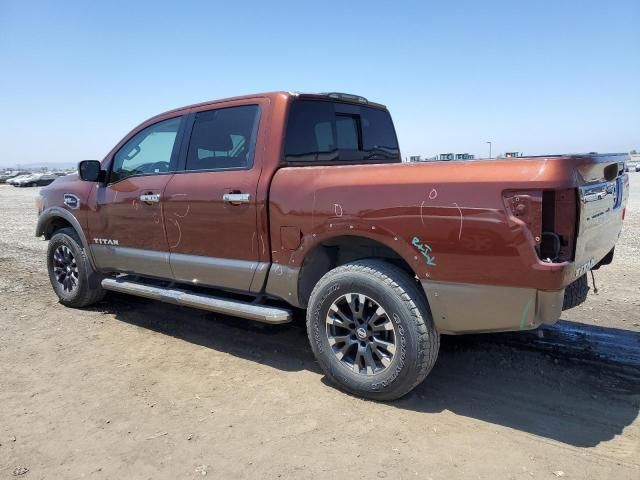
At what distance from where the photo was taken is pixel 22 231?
528 inches

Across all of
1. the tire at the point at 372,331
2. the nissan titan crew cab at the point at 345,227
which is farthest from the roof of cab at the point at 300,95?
the tire at the point at 372,331

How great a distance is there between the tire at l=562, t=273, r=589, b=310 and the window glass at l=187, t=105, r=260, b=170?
2501 millimetres

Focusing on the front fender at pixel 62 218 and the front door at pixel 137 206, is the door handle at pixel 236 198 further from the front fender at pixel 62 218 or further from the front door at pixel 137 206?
the front fender at pixel 62 218

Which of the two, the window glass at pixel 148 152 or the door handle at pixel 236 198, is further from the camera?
the window glass at pixel 148 152

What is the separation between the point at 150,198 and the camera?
4.76m

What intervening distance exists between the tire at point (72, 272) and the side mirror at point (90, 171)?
87 centimetres

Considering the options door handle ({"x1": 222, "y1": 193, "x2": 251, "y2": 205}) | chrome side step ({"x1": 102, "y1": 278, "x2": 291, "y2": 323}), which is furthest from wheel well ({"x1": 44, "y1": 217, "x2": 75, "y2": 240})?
door handle ({"x1": 222, "y1": 193, "x2": 251, "y2": 205})

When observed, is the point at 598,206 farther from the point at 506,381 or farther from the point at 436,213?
the point at 506,381

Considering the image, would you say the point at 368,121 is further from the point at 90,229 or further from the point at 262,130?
the point at 90,229

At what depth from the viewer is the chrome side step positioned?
3.88 m

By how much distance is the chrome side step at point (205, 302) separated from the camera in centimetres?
→ 388

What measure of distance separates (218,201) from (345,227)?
1.25 m

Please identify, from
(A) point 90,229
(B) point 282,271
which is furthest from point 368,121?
(A) point 90,229

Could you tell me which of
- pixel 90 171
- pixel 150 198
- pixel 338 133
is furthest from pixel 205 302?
pixel 90 171
